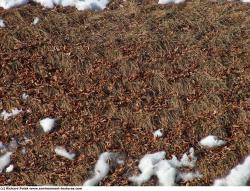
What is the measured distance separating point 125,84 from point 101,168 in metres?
1.33

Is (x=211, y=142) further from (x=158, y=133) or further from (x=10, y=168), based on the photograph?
(x=10, y=168)

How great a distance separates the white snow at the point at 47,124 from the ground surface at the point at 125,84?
0.07 m

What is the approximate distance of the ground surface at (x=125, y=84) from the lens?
5.73m

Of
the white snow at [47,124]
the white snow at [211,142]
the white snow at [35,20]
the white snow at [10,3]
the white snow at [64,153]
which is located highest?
the white snow at [10,3]

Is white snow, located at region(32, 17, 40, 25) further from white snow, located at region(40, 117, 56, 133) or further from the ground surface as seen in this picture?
white snow, located at region(40, 117, 56, 133)

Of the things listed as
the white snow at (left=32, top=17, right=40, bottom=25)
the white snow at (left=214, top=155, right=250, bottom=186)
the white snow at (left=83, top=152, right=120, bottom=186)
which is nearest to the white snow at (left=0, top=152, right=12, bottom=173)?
the white snow at (left=83, top=152, right=120, bottom=186)

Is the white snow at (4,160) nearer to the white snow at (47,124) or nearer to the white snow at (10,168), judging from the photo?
the white snow at (10,168)

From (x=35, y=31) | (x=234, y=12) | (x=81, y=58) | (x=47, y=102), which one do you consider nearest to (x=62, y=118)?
(x=47, y=102)

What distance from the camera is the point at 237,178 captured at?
5.41 m

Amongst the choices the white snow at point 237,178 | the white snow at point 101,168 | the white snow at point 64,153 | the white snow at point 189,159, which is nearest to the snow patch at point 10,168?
Answer: the white snow at point 64,153

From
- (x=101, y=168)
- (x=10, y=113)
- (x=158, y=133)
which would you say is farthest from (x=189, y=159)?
(x=10, y=113)

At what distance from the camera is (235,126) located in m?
5.86

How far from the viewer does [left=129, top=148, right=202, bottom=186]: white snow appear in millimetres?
5520

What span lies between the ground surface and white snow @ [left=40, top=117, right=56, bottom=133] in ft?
0.25
